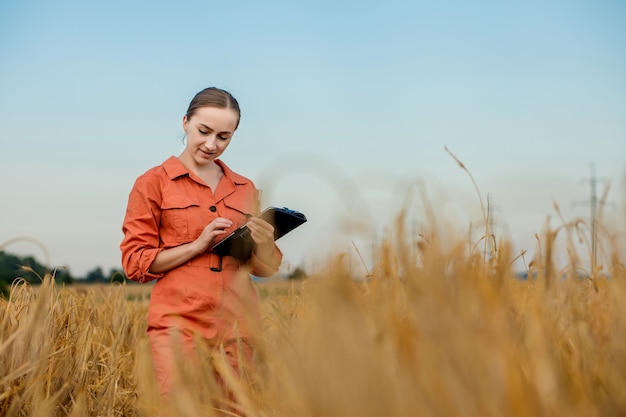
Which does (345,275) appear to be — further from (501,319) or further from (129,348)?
(129,348)

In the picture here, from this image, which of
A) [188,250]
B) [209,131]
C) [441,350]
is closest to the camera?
[441,350]

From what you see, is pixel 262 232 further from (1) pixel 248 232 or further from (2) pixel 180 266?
(2) pixel 180 266

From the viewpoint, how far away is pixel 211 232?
3.01 metres

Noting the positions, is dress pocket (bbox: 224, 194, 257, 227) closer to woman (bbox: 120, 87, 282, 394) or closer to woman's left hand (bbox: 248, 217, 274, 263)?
woman (bbox: 120, 87, 282, 394)

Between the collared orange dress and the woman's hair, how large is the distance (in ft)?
0.94

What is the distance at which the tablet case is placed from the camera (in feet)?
9.86

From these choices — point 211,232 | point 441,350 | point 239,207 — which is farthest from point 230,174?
point 441,350

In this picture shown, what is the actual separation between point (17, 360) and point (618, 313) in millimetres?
2205

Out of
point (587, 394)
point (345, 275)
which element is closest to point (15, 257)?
point (345, 275)

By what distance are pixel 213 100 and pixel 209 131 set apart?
17cm

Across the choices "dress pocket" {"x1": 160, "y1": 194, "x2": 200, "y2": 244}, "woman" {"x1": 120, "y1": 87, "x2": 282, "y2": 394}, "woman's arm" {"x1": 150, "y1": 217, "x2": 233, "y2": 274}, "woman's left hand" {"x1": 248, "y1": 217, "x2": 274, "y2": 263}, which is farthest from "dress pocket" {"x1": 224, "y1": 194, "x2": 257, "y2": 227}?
"woman's left hand" {"x1": 248, "y1": 217, "x2": 274, "y2": 263}

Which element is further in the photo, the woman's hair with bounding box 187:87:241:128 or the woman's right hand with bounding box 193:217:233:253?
the woman's hair with bounding box 187:87:241:128

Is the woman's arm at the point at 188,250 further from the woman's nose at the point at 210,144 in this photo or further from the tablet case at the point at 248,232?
Answer: the woman's nose at the point at 210,144

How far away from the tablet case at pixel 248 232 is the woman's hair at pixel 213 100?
1.96 ft
